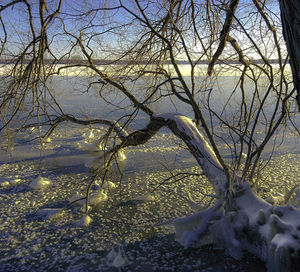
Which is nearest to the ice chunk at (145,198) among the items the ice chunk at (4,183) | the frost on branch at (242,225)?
the frost on branch at (242,225)

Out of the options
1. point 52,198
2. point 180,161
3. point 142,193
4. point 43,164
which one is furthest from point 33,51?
point 180,161

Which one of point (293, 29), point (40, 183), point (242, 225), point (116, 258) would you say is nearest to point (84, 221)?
point (116, 258)

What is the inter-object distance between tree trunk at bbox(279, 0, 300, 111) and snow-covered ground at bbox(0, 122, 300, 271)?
176cm

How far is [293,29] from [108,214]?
9.25 ft

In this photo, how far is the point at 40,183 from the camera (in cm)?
435

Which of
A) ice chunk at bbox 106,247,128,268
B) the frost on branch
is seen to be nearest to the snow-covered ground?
ice chunk at bbox 106,247,128,268

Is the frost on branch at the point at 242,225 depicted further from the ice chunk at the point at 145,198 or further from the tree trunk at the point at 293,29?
the tree trunk at the point at 293,29

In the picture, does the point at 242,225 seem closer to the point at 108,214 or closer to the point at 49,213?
the point at 108,214

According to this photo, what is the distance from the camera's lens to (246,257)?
8.07 feet

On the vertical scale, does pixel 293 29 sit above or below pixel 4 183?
above

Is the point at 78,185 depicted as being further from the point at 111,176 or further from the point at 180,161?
the point at 180,161

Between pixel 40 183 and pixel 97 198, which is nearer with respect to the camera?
pixel 97 198

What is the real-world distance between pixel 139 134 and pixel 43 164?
2523 mm

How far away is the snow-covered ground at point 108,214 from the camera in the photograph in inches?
99.7
